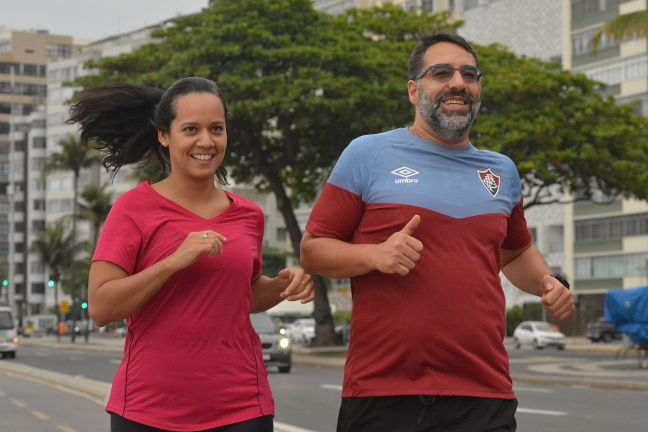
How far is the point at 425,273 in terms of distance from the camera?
5.03m

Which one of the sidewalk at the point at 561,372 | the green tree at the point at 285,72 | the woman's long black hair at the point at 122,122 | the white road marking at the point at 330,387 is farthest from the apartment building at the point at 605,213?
the woman's long black hair at the point at 122,122

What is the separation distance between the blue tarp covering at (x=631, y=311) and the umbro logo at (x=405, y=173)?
95.6 ft

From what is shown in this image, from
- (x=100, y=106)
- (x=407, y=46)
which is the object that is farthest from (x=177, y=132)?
(x=407, y=46)

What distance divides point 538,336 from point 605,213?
63.7 ft

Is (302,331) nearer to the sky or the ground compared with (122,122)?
nearer to the ground

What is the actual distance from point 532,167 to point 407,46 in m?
7.64

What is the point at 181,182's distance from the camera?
5.37m

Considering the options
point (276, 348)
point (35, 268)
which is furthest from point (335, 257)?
point (35, 268)

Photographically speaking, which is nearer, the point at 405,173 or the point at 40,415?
the point at 405,173

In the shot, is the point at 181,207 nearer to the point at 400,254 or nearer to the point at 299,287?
the point at 299,287

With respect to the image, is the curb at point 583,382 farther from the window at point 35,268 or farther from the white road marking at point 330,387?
the window at point 35,268

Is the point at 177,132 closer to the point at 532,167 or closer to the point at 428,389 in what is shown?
the point at 428,389

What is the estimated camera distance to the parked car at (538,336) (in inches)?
2285

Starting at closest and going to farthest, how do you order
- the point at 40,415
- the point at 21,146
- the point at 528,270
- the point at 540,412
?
the point at 528,270, the point at 540,412, the point at 40,415, the point at 21,146
